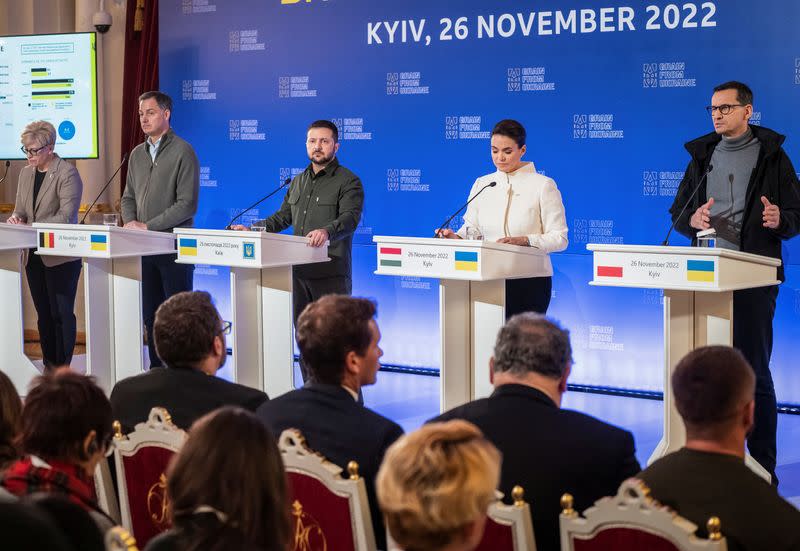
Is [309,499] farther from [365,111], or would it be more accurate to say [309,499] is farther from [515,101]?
[365,111]

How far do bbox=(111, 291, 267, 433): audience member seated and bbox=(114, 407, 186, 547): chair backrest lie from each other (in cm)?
23

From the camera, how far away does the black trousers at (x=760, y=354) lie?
4.08 metres

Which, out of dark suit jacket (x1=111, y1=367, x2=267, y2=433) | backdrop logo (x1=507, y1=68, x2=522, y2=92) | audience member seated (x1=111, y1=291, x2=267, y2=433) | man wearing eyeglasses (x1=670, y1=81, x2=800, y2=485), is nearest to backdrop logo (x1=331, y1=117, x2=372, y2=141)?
backdrop logo (x1=507, y1=68, x2=522, y2=92)

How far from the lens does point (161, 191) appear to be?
18.5ft

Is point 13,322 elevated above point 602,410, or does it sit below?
above

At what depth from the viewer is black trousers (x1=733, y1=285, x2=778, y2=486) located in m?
4.08

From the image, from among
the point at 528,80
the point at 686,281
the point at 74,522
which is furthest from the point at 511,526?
the point at 528,80

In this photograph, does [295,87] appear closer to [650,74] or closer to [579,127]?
[579,127]

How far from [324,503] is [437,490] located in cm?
76

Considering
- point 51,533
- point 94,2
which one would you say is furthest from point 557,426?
point 94,2

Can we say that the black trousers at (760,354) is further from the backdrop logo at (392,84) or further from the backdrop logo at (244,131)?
the backdrop logo at (244,131)

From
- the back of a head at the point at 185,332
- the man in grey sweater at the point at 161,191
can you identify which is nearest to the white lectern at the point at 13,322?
the man in grey sweater at the point at 161,191

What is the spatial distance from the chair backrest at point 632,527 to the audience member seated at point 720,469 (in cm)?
12

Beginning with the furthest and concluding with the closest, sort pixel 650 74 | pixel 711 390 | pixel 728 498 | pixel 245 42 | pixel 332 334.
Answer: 1. pixel 245 42
2. pixel 650 74
3. pixel 332 334
4. pixel 711 390
5. pixel 728 498
